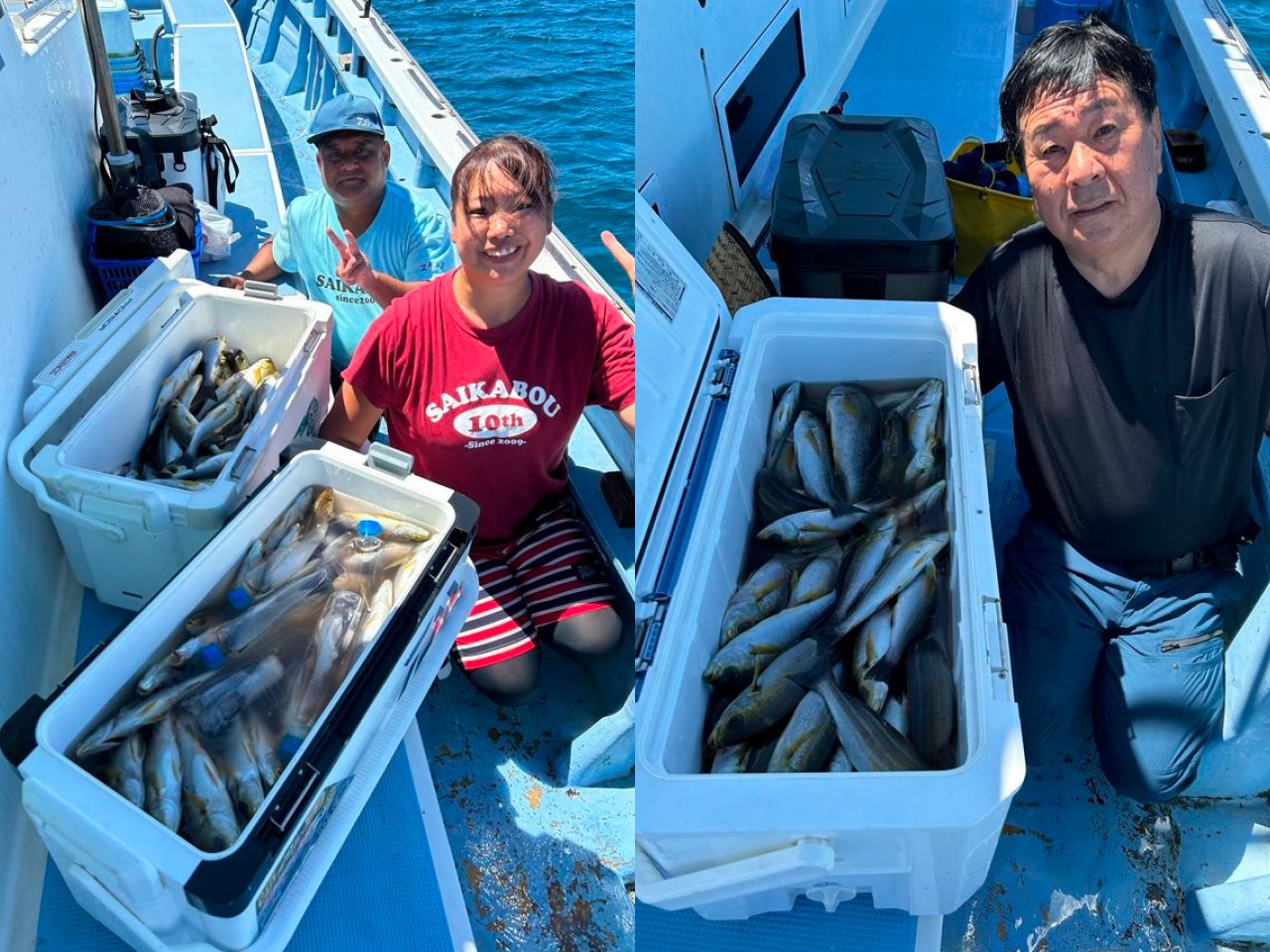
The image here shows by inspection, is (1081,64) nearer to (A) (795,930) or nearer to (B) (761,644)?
(B) (761,644)

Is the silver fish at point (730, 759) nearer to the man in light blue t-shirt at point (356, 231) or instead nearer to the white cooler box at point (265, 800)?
the white cooler box at point (265, 800)

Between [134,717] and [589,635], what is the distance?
3.21ft

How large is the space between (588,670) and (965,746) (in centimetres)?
97

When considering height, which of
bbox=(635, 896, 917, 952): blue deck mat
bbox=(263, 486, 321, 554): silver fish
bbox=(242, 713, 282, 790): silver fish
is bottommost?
bbox=(635, 896, 917, 952): blue deck mat

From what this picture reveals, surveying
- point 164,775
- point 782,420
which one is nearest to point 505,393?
point 782,420

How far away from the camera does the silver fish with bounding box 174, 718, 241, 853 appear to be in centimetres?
166

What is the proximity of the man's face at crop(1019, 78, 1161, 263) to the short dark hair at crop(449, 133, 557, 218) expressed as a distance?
104cm

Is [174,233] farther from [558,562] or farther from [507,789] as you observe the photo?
[507,789]

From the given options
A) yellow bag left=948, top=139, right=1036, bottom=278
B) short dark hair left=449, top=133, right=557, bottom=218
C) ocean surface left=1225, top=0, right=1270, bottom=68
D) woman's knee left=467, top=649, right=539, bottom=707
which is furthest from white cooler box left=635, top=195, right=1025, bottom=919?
ocean surface left=1225, top=0, right=1270, bottom=68

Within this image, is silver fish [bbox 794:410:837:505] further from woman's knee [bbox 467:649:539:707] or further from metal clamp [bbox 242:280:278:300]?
metal clamp [bbox 242:280:278:300]

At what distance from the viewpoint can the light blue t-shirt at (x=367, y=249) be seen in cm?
294

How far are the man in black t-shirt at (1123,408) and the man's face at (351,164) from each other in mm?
1587

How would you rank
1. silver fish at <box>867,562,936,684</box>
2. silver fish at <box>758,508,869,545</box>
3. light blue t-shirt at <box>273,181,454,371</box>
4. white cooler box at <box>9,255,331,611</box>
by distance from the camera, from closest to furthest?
silver fish at <box>867,562,936,684</box> → white cooler box at <box>9,255,331,611</box> → silver fish at <box>758,508,869,545</box> → light blue t-shirt at <box>273,181,454,371</box>

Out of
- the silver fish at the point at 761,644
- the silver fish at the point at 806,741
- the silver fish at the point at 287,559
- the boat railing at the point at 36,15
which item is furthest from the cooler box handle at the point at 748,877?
the boat railing at the point at 36,15
